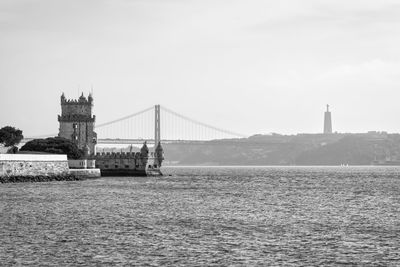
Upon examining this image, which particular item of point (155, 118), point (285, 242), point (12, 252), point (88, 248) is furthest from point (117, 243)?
point (155, 118)

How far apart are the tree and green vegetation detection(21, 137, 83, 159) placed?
98.5 inches

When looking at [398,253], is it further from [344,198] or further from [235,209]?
[344,198]

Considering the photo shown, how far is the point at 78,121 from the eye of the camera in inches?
5463

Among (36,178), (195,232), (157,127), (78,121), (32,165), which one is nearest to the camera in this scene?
(195,232)

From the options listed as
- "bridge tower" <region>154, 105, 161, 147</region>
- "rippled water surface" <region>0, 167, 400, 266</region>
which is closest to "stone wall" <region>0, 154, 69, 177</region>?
"rippled water surface" <region>0, 167, 400, 266</region>

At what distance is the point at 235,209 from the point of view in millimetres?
53062

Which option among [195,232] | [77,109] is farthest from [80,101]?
[195,232]

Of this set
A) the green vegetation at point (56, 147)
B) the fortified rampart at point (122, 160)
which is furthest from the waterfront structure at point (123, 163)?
the green vegetation at point (56, 147)

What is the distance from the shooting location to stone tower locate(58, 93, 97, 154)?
13700 cm

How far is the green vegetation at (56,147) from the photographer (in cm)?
11393

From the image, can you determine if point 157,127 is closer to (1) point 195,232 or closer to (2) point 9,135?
(2) point 9,135

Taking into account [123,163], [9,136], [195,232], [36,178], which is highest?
[9,136]

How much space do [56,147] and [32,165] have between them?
76.3 feet

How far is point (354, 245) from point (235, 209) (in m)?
19.1
